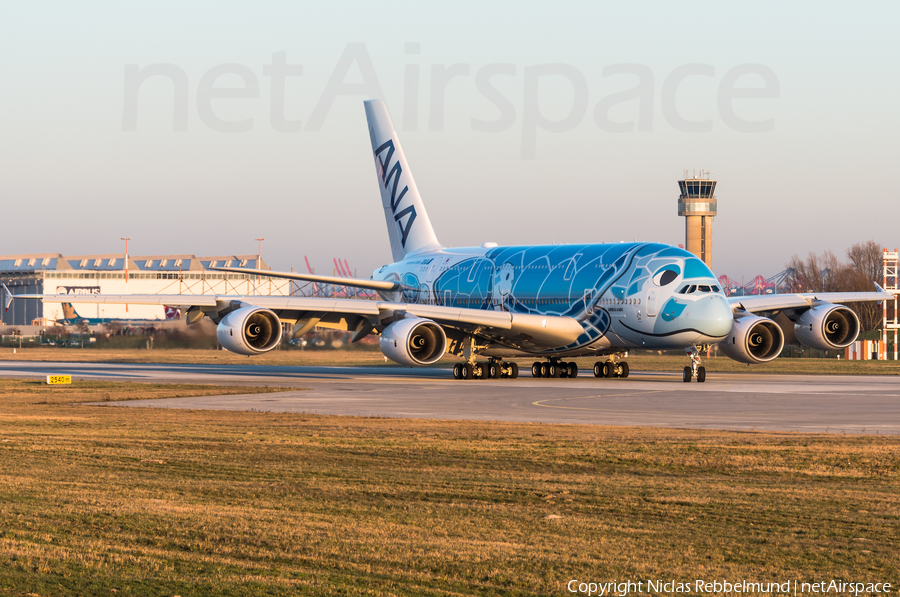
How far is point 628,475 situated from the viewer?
45.8 ft

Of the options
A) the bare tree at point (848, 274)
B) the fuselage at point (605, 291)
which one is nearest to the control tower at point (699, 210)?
the bare tree at point (848, 274)

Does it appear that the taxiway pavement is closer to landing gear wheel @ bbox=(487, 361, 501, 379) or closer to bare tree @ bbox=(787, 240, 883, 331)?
landing gear wheel @ bbox=(487, 361, 501, 379)

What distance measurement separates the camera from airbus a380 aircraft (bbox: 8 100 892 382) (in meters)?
36.0

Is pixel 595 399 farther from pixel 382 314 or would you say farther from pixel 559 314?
pixel 382 314

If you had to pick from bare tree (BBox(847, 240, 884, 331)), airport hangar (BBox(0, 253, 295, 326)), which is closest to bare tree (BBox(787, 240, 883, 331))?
bare tree (BBox(847, 240, 884, 331))

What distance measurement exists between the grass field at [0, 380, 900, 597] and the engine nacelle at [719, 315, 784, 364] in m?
18.9

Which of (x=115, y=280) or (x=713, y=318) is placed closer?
(x=713, y=318)

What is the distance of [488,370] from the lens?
41.2 m

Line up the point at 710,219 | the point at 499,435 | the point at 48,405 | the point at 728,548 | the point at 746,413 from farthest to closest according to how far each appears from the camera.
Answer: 1. the point at 710,219
2. the point at 48,405
3. the point at 746,413
4. the point at 499,435
5. the point at 728,548

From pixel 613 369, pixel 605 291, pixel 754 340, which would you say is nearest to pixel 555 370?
pixel 613 369

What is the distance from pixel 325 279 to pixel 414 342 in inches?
275

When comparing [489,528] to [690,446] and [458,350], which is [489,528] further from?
[458,350]

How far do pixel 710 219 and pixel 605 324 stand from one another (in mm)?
83415

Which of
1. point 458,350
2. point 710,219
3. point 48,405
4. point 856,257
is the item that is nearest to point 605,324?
point 458,350
